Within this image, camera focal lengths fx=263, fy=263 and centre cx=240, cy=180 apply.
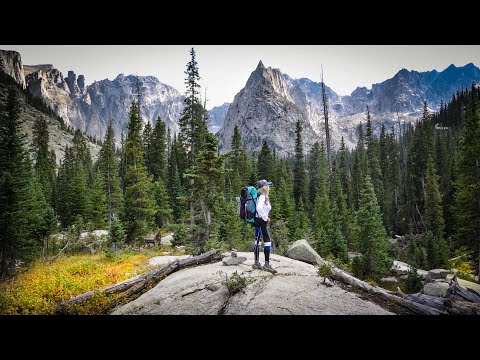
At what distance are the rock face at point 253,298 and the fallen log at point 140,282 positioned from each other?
47 cm

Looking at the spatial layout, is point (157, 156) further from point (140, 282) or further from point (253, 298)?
point (253, 298)

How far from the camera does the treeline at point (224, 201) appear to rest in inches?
640

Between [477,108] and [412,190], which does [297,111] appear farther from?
[477,108]

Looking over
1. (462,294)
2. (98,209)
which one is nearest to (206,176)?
(462,294)

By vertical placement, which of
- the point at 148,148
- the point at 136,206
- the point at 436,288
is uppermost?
the point at 148,148

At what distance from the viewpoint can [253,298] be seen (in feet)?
21.6

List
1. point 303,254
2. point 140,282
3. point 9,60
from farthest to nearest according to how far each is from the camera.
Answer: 1. point 9,60
2. point 303,254
3. point 140,282

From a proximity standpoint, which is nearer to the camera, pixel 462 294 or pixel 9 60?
pixel 462 294

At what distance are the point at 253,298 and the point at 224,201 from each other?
70.6ft

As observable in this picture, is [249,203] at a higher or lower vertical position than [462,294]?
higher

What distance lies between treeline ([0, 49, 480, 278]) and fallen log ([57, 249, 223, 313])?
258 centimetres

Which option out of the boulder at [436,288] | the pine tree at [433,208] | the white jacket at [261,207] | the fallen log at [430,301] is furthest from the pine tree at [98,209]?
the pine tree at [433,208]
